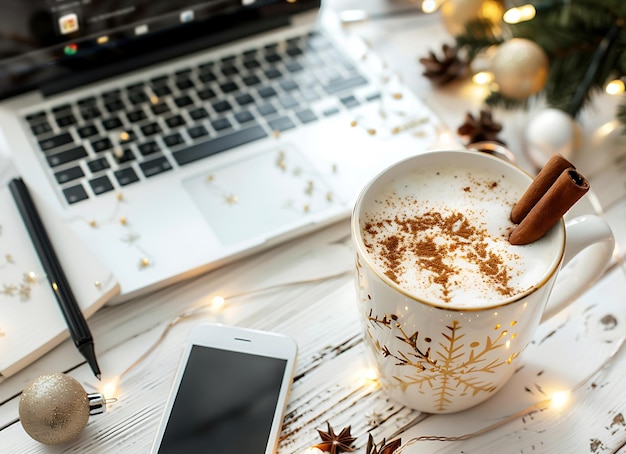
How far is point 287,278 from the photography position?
2.05 feet

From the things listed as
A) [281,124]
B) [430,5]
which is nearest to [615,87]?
[430,5]

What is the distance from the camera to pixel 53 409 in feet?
1.61

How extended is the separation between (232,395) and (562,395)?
0.26 meters

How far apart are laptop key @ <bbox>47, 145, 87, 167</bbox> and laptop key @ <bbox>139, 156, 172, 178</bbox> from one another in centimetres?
6

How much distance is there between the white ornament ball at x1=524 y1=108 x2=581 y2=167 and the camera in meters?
0.69

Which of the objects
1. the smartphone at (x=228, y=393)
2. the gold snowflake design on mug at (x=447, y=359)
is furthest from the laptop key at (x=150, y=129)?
the gold snowflake design on mug at (x=447, y=359)

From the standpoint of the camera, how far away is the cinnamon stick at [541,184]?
1.45ft

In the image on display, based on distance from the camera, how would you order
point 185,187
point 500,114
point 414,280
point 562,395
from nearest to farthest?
point 414,280, point 562,395, point 185,187, point 500,114

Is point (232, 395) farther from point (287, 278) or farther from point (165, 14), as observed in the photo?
→ point (165, 14)

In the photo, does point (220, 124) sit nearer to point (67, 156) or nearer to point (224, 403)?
point (67, 156)

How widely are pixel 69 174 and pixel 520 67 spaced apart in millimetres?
468

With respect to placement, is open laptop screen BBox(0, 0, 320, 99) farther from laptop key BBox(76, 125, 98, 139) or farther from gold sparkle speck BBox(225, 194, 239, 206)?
gold sparkle speck BBox(225, 194, 239, 206)

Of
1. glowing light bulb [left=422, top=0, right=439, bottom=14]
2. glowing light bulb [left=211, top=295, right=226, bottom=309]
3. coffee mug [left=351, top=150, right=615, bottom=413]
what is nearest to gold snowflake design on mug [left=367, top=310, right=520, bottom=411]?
coffee mug [left=351, top=150, right=615, bottom=413]

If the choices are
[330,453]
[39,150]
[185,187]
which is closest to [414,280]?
[330,453]
